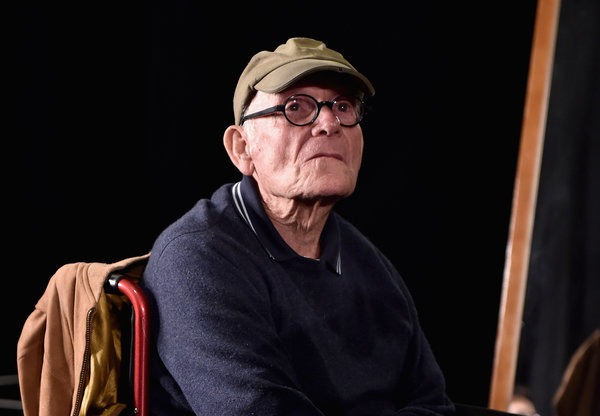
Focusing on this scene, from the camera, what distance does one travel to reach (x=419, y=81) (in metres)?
2.47

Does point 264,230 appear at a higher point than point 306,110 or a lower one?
lower

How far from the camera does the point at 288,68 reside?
1341 mm

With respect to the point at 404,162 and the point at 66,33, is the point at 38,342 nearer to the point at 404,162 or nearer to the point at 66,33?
the point at 66,33

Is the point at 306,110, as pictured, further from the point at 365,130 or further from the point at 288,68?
the point at 365,130

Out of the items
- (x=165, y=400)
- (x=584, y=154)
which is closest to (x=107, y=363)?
(x=165, y=400)

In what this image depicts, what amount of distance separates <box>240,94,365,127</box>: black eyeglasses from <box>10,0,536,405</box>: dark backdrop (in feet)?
3.11

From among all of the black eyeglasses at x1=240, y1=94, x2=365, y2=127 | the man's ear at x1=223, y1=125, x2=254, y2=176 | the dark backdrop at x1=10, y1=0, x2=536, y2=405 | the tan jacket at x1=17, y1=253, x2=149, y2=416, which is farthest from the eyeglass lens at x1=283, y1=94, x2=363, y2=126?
the dark backdrop at x1=10, y1=0, x2=536, y2=405

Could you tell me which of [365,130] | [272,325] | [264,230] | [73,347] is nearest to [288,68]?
[264,230]

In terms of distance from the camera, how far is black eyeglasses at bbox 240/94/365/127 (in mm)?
1371

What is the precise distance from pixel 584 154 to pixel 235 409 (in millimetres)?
1814

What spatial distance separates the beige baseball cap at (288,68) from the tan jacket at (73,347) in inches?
16.4

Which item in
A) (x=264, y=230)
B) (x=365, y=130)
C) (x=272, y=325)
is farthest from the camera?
(x=365, y=130)

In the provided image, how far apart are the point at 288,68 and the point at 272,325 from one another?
0.48 meters

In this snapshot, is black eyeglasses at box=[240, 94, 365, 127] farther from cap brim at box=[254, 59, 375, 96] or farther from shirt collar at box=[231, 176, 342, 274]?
shirt collar at box=[231, 176, 342, 274]
